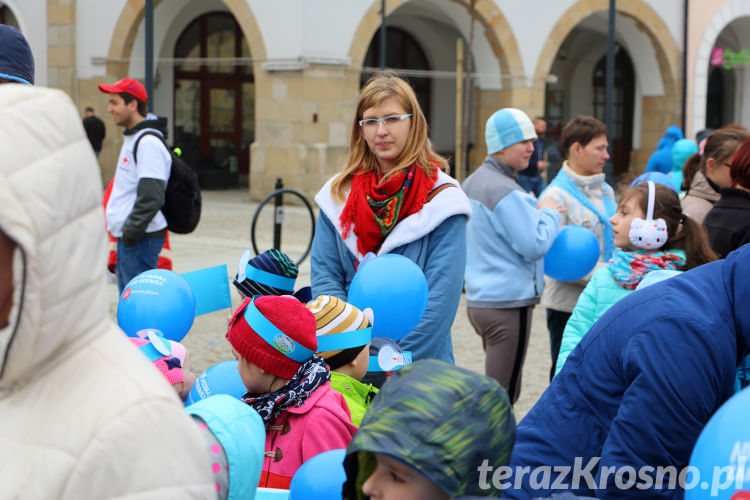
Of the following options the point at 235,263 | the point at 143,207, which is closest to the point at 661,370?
the point at 143,207

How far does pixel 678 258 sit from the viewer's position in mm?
3199

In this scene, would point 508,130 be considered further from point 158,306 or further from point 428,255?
point 158,306

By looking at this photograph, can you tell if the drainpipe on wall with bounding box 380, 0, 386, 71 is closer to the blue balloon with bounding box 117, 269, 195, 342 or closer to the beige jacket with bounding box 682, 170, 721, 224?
the beige jacket with bounding box 682, 170, 721, 224

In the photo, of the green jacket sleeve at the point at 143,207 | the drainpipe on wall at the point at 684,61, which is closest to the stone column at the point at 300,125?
the drainpipe on wall at the point at 684,61

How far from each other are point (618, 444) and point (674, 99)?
22021 mm

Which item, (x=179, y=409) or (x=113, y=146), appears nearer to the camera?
(x=179, y=409)

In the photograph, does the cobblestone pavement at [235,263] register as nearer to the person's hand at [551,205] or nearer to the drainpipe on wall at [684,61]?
the person's hand at [551,205]

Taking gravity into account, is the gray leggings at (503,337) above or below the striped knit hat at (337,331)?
below

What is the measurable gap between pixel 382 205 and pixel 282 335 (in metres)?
0.93

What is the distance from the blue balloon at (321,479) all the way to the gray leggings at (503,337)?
251 cm

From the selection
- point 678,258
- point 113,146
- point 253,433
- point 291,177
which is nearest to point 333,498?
point 253,433

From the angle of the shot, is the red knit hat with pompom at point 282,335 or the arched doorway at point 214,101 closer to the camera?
the red knit hat with pompom at point 282,335

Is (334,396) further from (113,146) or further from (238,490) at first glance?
(113,146)

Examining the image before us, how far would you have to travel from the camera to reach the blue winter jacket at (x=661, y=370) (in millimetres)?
1594
